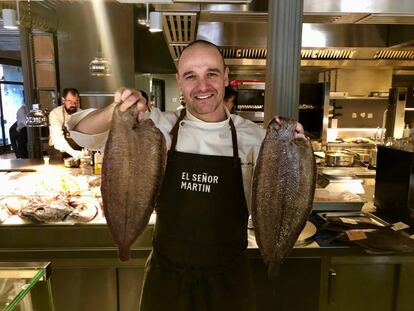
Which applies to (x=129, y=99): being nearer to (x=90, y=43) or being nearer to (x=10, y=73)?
(x=90, y=43)

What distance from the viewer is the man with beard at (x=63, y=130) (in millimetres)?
5246

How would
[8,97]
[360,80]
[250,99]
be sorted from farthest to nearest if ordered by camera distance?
[8,97] → [360,80] → [250,99]

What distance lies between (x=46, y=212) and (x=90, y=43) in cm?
517

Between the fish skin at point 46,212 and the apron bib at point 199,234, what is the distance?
1.14 meters

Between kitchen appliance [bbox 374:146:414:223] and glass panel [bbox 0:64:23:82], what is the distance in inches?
431

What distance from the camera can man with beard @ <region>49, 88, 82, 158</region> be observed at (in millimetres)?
5246

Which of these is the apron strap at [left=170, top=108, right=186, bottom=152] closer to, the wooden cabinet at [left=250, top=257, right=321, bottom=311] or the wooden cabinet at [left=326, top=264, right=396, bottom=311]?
the wooden cabinet at [left=250, top=257, right=321, bottom=311]

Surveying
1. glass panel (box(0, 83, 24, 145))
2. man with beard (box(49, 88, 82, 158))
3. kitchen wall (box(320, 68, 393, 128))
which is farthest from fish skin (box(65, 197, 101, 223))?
glass panel (box(0, 83, 24, 145))

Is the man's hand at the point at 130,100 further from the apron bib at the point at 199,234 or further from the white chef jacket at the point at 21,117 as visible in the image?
the white chef jacket at the point at 21,117

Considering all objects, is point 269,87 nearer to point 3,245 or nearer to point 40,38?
point 3,245

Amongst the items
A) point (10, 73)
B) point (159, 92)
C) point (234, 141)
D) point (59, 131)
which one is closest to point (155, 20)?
point (234, 141)

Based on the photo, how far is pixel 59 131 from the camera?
5.43 metres

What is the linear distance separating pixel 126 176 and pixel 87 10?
6580 mm

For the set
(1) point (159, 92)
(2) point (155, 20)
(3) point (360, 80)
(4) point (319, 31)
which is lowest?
(1) point (159, 92)
